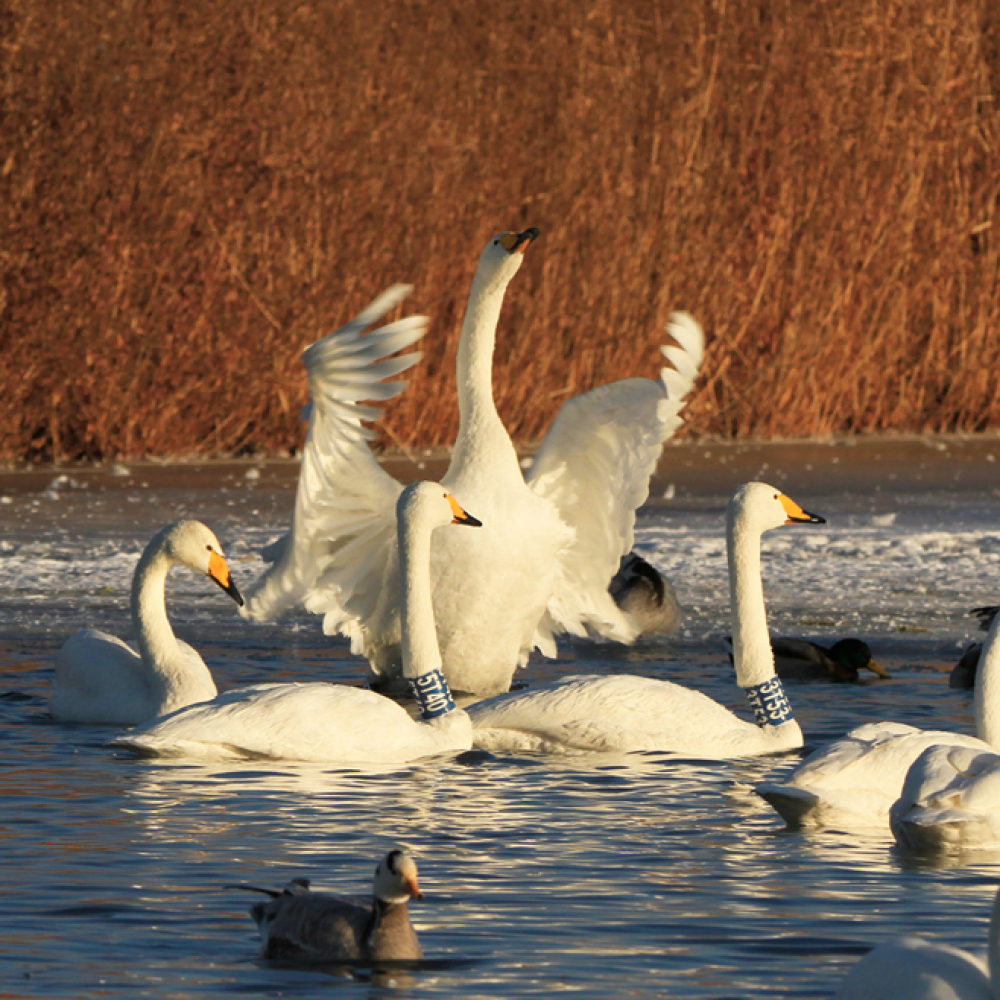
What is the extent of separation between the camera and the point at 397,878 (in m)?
4.38

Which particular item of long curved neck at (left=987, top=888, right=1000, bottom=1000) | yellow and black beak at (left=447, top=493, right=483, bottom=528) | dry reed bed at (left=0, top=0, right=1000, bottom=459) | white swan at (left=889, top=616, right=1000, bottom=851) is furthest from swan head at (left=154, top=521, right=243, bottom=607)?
dry reed bed at (left=0, top=0, right=1000, bottom=459)

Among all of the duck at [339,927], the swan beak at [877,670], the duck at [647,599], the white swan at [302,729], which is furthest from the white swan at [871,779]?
the duck at [647,599]

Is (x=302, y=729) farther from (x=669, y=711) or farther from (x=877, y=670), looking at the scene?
(x=877, y=670)

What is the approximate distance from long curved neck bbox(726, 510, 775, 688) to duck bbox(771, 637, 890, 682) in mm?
1242

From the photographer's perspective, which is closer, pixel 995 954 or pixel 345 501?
pixel 995 954

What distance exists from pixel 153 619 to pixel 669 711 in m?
1.88

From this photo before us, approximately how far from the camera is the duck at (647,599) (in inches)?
371

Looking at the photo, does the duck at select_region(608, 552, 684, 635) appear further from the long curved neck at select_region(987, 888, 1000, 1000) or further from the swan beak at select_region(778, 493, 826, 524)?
the long curved neck at select_region(987, 888, 1000, 1000)

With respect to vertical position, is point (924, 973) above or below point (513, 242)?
below

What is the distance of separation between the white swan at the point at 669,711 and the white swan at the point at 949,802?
1294 mm

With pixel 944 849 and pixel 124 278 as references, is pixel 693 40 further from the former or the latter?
pixel 944 849

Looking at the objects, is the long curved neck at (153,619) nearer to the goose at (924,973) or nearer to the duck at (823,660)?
the duck at (823,660)

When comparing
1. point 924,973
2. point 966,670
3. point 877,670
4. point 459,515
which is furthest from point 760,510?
point 924,973

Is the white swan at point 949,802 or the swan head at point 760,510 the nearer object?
the white swan at point 949,802
